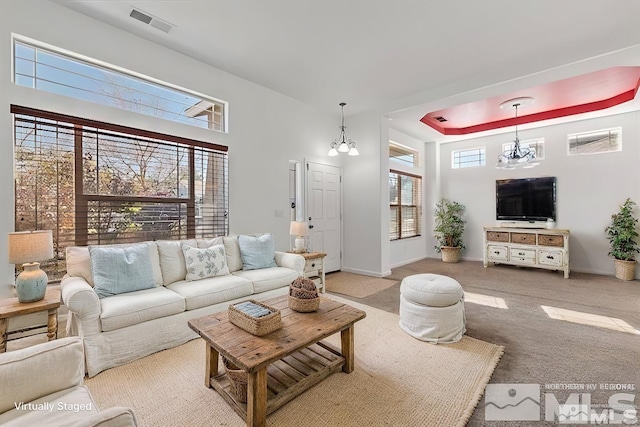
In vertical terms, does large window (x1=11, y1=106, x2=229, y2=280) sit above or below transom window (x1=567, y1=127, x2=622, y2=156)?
below

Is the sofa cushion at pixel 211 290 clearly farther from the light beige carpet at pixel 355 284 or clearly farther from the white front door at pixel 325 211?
the white front door at pixel 325 211

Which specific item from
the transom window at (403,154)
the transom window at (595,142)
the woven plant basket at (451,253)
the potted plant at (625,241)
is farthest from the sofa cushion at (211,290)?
the transom window at (595,142)

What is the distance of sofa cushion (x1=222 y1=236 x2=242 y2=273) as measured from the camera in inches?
132

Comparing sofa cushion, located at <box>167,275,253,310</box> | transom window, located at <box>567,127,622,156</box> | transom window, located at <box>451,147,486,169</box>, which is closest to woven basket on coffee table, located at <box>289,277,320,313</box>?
sofa cushion, located at <box>167,275,253,310</box>

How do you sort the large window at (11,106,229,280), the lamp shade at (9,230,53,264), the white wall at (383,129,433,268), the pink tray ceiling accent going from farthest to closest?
the white wall at (383,129,433,268) < the pink tray ceiling accent < the large window at (11,106,229,280) < the lamp shade at (9,230,53,264)

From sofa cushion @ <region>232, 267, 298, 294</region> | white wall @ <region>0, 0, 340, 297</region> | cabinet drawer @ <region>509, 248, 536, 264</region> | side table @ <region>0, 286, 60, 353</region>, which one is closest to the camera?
side table @ <region>0, 286, 60, 353</region>

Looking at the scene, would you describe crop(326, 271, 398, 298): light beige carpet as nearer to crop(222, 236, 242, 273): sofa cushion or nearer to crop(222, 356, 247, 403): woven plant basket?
Result: crop(222, 236, 242, 273): sofa cushion

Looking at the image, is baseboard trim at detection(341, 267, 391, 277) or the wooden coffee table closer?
the wooden coffee table

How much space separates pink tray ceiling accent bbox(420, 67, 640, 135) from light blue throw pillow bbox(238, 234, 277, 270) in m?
3.96

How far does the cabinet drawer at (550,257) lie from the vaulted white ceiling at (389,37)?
10.1ft

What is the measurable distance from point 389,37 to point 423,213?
191 inches

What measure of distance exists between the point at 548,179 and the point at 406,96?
3541mm

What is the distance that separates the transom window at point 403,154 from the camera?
609 cm

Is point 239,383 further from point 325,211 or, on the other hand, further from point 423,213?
point 423,213
